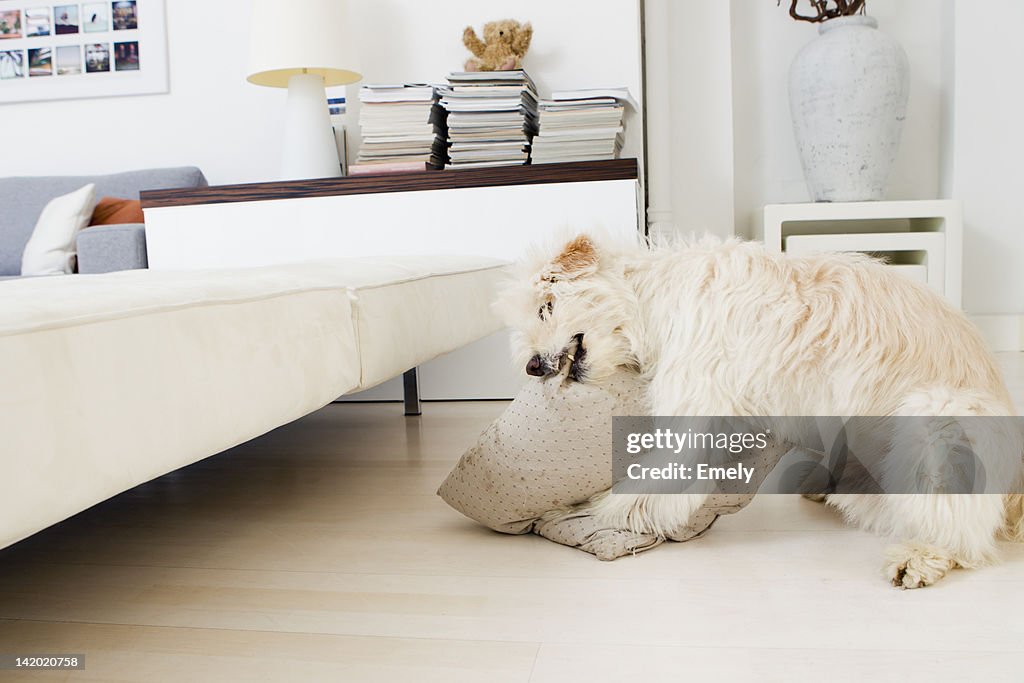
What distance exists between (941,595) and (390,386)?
1695 millimetres

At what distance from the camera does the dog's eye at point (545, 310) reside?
0.97 metres

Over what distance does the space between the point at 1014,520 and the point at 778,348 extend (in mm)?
381

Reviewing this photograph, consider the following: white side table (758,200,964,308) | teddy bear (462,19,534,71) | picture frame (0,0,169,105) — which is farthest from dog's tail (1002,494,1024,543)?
picture frame (0,0,169,105)

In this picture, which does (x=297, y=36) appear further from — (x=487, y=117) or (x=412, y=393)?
(x=412, y=393)

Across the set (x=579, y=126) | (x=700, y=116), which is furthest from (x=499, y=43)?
(x=700, y=116)

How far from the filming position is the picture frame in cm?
317

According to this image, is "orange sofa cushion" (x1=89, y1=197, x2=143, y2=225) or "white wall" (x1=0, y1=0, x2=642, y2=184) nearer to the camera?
"white wall" (x1=0, y1=0, x2=642, y2=184)

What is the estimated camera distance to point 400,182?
214 centimetres

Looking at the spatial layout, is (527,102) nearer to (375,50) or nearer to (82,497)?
(375,50)

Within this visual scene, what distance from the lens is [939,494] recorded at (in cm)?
87

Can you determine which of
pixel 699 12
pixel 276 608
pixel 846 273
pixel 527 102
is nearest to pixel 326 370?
pixel 276 608

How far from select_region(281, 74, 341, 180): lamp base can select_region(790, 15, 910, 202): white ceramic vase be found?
65.3 inches

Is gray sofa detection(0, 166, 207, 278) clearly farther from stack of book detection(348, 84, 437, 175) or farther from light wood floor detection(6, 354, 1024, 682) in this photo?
light wood floor detection(6, 354, 1024, 682)

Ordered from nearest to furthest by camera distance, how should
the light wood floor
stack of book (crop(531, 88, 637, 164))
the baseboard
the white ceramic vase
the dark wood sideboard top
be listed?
the light wood floor, the dark wood sideboard top, stack of book (crop(531, 88, 637, 164)), the white ceramic vase, the baseboard
